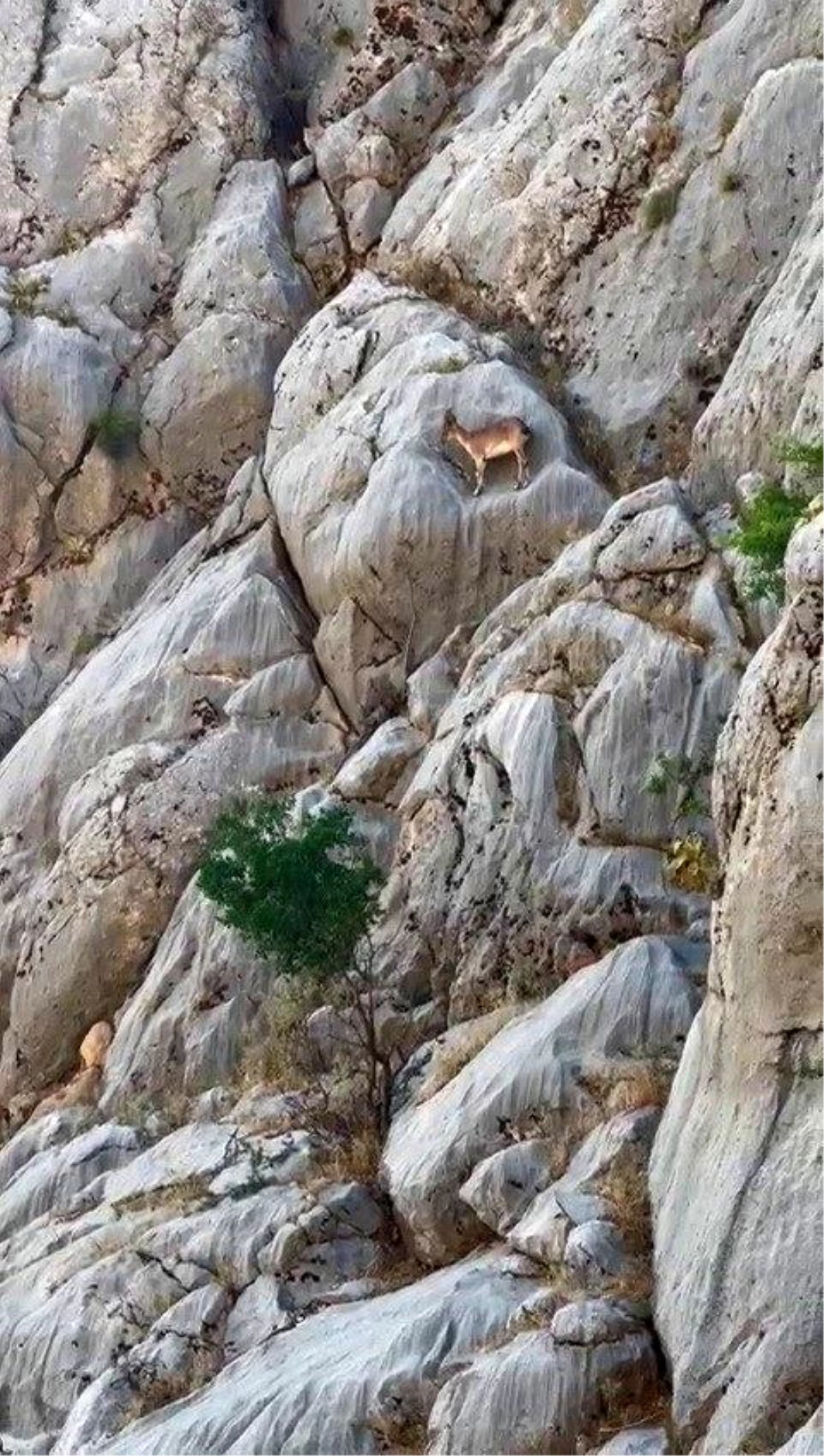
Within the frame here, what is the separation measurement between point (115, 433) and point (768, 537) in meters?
19.7

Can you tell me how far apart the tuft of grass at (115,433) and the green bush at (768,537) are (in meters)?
17.4

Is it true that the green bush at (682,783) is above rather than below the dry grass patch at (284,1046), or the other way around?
above

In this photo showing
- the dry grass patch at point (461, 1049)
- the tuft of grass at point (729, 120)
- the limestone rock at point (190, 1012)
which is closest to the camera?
the dry grass patch at point (461, 1049)

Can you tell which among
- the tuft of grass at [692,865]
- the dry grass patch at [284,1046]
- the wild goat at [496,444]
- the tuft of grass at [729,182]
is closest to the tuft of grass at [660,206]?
the tuft of grass at [729,182]

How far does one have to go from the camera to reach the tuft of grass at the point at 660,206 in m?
29.1

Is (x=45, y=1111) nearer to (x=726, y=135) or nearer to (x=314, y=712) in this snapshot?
(x=314, y=712)

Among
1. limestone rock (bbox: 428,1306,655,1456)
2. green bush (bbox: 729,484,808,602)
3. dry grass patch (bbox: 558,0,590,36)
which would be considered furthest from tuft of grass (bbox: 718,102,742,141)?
limestone rock (bbox: 428,1306,655,1456)

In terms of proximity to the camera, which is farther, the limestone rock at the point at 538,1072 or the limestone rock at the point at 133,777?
the limestone rock at the point at 133,777

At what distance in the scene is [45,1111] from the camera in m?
26.5

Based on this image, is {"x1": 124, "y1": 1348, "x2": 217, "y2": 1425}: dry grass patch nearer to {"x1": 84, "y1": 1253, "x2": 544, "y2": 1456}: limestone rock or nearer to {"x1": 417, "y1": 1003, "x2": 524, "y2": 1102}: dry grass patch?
{"x1": 84, "y1": 1253, "x2": 544, "y2": 1456}: limestone rock

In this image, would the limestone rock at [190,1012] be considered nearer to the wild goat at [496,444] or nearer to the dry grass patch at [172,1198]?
the dry grass patch at [172,1198]

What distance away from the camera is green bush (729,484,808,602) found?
19453 mm

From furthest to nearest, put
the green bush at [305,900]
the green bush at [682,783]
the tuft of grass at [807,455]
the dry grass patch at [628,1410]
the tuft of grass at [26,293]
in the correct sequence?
the tuft of grass at [26,293]
the green bush at [682,783]
the green bush at [305,900]
the tuft of grass at [807,455]
the dry grass patch at [628,1410]

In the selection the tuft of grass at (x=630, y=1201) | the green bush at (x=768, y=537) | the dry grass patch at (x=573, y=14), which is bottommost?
the tuft of grass at (x=630, y=1201)
